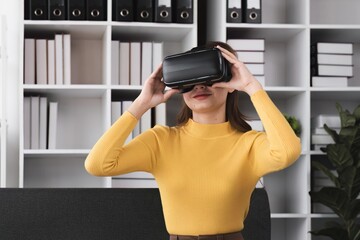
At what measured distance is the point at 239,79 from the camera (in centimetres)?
194

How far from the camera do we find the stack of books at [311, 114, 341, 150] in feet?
11.6

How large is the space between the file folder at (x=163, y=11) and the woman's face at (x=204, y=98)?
5.07 feet

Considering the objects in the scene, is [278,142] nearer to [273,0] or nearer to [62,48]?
[62,48]

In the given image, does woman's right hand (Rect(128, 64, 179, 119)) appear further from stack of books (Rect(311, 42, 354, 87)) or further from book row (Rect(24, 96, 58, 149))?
stack of books (Rect(311, 42, 354, 87))

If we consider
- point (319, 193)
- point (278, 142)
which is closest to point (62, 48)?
point (319, 193)

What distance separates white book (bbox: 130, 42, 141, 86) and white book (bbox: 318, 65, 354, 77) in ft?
2.84

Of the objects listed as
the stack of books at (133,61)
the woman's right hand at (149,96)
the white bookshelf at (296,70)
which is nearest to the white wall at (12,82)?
the stack of books at (133,61)

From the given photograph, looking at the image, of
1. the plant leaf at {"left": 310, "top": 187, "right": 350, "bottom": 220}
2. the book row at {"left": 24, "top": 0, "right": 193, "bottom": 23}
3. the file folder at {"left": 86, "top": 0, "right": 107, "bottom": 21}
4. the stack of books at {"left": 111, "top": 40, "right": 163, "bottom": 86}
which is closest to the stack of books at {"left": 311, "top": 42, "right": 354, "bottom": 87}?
the plant leaf at {"left": 310, "top": 187, "right": 350, "bottom": 220}

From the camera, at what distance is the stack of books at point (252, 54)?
3.51 metres

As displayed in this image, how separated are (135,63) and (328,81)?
36.6 inches

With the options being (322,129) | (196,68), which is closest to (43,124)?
(322,129)

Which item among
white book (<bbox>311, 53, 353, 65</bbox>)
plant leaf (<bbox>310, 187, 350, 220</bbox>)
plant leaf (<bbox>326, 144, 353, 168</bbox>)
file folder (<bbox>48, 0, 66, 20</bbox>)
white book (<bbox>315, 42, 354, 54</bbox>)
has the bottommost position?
plant leaf (<bbox>310, 187, 350, 220</bbox>)

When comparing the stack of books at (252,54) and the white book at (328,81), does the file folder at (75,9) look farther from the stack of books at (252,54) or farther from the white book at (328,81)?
the white book at (328,81)

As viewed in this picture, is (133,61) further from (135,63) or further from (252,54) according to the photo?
(252,54)
